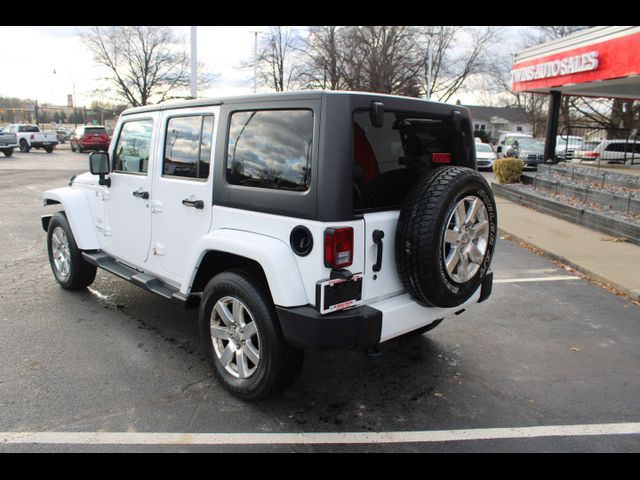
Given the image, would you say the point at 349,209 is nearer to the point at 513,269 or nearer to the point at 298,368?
the point at 298,368

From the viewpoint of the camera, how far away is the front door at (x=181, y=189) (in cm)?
355

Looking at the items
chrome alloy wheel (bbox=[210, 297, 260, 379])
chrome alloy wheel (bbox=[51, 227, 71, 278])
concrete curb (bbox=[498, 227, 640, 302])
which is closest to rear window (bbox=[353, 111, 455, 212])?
chrome alloy wheel (bbox=[210, 297, 260, 379])

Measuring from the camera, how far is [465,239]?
3201 mm

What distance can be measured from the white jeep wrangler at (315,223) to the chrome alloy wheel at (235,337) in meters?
0.01

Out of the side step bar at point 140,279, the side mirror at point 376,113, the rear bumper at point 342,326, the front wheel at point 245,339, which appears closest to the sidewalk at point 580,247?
the rear bumper at point 342,326

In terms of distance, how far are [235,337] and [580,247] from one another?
6.47m

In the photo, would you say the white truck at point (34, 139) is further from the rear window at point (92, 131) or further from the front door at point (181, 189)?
the front door at point (181, 189)

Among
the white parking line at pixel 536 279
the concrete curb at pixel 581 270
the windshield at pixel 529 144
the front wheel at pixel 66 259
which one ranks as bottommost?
the white parking line at pixel 536 279

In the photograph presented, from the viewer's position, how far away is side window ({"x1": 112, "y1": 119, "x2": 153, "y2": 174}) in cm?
427

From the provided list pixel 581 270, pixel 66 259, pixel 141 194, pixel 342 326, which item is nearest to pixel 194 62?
pixel 66 259

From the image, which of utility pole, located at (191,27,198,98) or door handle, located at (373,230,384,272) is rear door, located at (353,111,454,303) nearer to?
door handle, located at (373,230,384,272)

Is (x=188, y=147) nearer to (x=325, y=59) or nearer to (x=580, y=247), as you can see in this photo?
(x=580, y=247)
